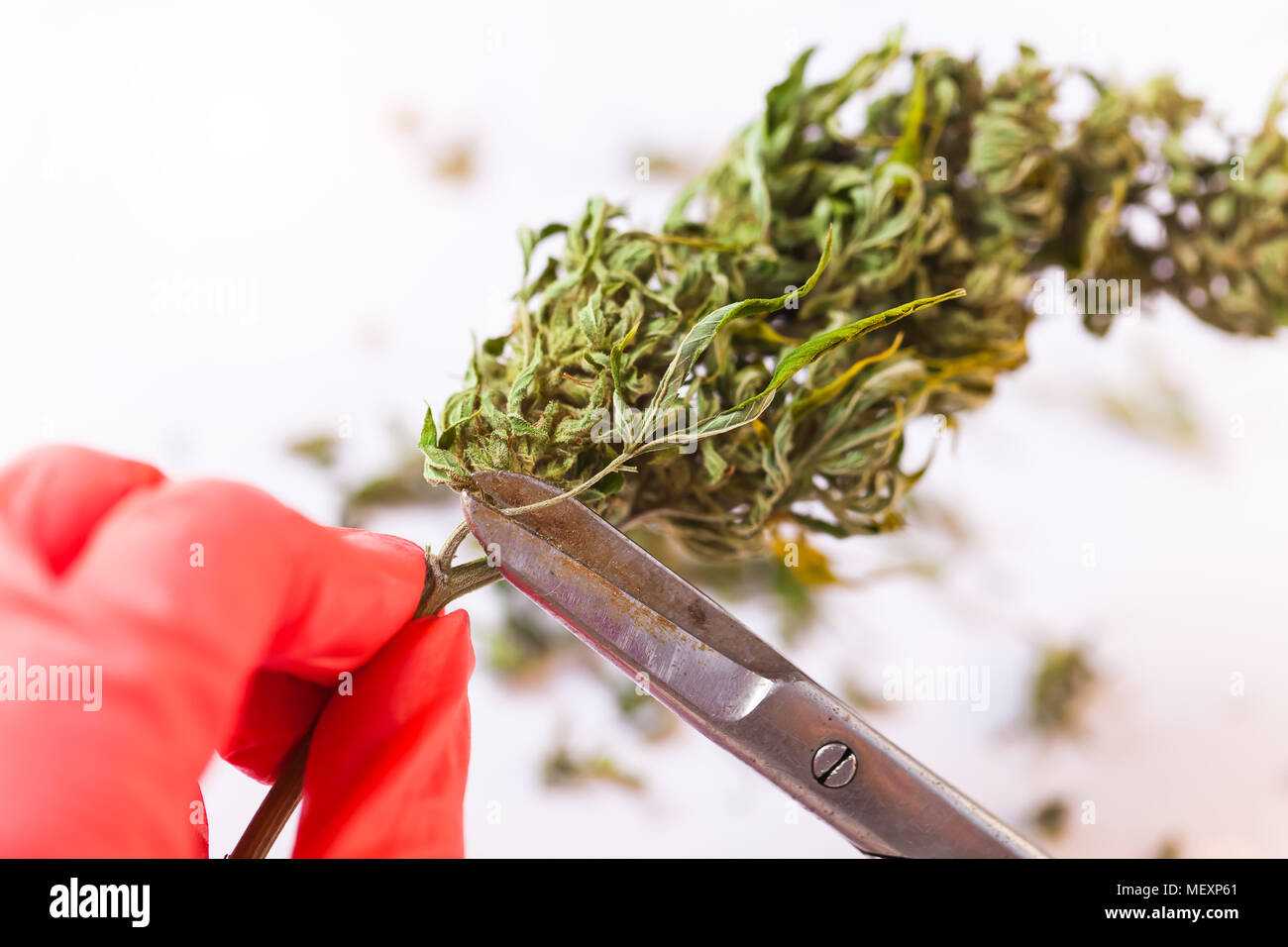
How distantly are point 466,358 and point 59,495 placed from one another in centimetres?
36

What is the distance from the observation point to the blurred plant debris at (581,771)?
0.61 m

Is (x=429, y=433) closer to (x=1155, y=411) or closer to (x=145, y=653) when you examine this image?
(x=145, y=653)

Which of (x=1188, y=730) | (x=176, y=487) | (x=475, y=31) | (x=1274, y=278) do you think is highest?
(x=475, y=31)

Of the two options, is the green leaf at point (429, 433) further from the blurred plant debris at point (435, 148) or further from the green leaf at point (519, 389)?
the blurred plant debris at point (435, 148)

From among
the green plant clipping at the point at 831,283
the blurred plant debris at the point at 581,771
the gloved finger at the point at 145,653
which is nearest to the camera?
the gloved finger at the point at 145,653

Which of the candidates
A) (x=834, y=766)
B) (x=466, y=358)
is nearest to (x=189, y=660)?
(x=834, y=766)

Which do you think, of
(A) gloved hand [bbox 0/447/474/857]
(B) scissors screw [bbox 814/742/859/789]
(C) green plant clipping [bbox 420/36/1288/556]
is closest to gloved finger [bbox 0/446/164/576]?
(A) gloved hand [bbox 0/447/474/857]

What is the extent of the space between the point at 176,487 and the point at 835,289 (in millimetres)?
305

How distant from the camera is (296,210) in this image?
2.01ft

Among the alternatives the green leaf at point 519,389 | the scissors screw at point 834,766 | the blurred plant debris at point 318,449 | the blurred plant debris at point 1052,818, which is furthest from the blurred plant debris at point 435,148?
the blurred plant debris at point 1052,818

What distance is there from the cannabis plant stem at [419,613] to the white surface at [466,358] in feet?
0.87

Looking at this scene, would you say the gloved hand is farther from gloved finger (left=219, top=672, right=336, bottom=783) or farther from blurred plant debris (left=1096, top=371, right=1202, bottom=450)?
blurred plant debris (left=1096, top=371, right=1202, bottom=450)
